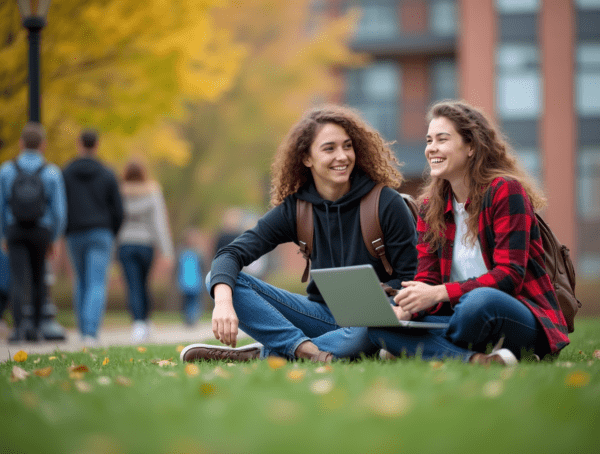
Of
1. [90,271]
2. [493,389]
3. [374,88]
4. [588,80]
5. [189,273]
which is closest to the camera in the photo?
[493,389]

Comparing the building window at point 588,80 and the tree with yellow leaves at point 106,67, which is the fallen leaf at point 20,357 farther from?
the building window at point 588,80

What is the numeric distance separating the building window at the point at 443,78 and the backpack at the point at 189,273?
14.9m

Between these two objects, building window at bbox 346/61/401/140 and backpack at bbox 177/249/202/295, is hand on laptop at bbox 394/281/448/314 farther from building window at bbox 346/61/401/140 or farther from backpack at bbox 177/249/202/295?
building window at bbox 346/61/401/140

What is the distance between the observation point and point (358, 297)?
10.7ft

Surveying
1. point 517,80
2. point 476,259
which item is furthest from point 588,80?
point 476,259

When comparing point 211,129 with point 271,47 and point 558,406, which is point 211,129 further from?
point 558,406

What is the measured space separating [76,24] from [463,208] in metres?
6.68

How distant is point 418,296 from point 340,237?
2.65 feet

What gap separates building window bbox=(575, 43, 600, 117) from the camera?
22.1 meters

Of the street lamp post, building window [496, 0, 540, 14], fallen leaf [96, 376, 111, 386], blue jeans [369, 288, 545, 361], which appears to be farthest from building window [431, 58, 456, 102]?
fallen leaf [96, 376, 111, 386]

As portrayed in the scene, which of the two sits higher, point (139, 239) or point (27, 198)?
point (27, 198)

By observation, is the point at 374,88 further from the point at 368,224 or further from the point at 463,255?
the point at 463,255

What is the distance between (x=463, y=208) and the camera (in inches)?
144


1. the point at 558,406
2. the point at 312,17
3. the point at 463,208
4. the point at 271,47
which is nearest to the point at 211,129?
the point at 271,47
